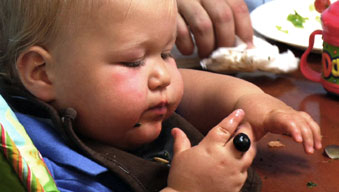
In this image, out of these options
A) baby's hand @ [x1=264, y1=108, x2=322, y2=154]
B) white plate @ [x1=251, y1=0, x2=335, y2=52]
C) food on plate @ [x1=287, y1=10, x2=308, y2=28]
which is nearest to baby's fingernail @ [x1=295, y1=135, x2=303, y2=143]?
baby's hand @ [x1=264, y1=108, x2=322, y2=154]

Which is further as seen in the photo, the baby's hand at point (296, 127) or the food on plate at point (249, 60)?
the food on plate at point (249, 60)

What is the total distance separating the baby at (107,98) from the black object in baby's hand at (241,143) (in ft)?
0.04

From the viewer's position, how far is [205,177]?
80 centimetres

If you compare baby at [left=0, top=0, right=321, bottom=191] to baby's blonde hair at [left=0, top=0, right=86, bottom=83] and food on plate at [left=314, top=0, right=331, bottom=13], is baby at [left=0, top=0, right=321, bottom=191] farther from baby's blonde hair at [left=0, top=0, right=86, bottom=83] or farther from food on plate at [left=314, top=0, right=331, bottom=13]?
food on plate at [left=314, top=0, right=331, bottom=13]

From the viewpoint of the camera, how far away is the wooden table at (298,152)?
886 millimetres

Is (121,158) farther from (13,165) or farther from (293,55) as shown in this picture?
(293,55)

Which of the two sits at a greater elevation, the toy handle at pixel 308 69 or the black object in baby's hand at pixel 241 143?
the black object in baby's hand at pixel 241 143

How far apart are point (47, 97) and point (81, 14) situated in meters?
0.15

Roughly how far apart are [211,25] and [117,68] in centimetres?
49

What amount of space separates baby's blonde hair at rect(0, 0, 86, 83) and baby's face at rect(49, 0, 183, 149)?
26 mm

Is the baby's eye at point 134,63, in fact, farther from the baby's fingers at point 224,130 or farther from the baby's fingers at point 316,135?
the baby's fingers at point 316,135

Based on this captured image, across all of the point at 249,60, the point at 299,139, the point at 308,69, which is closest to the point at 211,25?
the point at 249,60

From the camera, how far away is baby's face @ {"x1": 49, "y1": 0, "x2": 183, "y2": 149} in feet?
2.69

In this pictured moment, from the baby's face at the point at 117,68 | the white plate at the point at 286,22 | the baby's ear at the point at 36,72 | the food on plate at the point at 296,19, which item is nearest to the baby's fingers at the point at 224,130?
the baby's face at the point at 117,68
